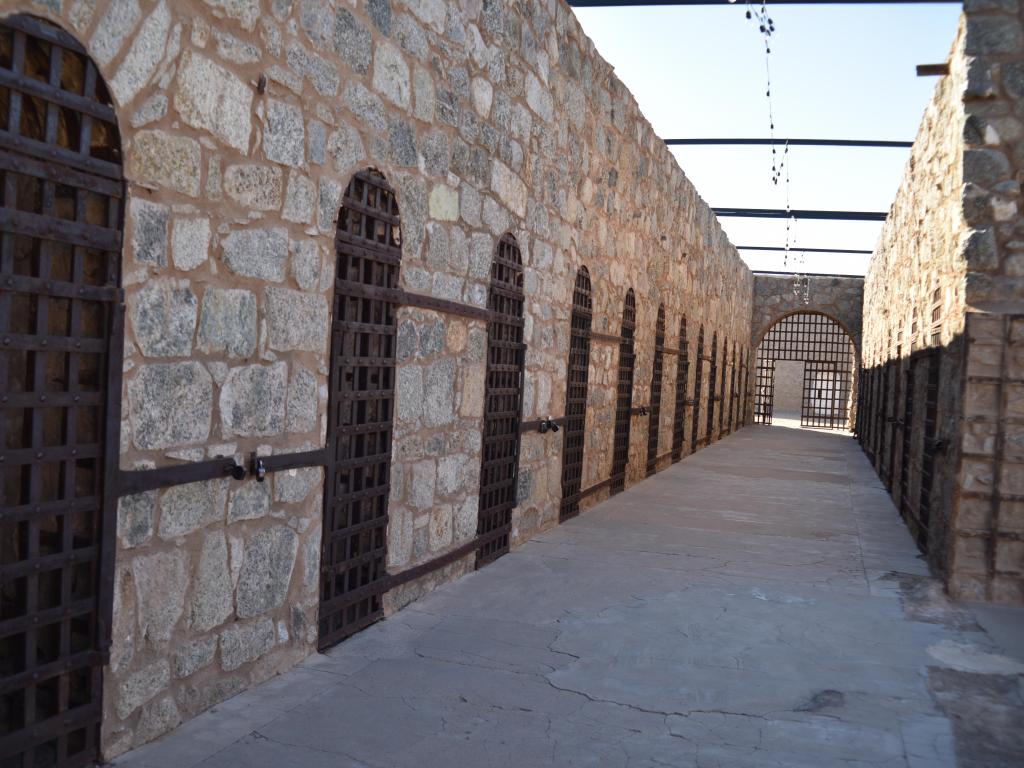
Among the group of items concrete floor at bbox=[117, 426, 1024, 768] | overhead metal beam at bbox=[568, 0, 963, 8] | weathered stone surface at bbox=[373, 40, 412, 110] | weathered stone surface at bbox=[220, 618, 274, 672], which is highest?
overhead metal beam at bbox=[568, 0, 963, 8]

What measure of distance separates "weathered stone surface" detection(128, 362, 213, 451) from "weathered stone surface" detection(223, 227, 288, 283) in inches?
15.6

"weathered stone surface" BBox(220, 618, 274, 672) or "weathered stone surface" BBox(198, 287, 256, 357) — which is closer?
"weathered stone surface" BBox(198, 287, 256, 357)

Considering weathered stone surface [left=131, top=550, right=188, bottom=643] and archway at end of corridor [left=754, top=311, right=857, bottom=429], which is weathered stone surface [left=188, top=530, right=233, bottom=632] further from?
archway at end of corridor [left=754, top=311, right=857, bottom=429]

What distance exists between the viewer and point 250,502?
318 centimetres

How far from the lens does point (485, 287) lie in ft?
17.1

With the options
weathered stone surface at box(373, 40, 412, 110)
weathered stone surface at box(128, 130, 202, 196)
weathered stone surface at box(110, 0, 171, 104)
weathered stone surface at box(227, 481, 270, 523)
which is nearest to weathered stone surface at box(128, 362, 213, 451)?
weathered stone surface at box(227, 481, 270, 523)

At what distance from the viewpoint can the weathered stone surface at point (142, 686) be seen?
2.64 m

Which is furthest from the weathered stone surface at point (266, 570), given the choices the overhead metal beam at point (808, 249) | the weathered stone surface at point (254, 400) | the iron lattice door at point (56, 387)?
the overhead metal beam at point (808, 249)

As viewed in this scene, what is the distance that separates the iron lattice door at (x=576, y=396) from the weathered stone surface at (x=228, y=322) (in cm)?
414

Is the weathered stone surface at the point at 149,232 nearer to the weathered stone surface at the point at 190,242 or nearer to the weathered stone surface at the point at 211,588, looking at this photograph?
the weathered stone surface at the point at 190,242

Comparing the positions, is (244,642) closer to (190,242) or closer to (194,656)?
(194,656)

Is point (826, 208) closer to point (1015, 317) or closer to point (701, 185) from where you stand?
point (701, 185)

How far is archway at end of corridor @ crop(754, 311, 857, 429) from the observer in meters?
26.2

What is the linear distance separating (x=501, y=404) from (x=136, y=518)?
10.6 ft
